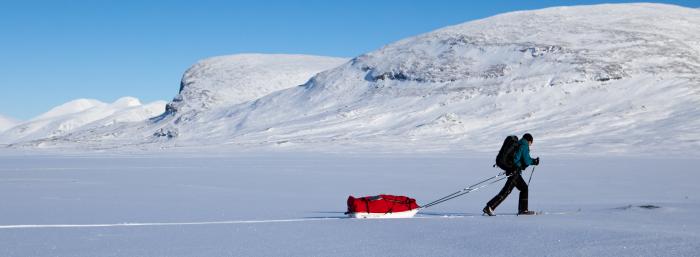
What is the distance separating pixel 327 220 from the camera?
10125 millimetres

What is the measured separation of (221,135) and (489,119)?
30050 mm

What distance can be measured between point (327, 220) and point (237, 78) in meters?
110

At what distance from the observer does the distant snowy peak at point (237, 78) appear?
10800 centimetres

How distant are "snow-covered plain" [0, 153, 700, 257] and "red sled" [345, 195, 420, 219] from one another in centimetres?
29

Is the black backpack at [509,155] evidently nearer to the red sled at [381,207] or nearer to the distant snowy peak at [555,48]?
the red sled at [381,207]

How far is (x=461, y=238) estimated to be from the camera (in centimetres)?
791

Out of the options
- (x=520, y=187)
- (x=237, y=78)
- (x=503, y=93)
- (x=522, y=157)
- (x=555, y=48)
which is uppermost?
(x=237, y=78)

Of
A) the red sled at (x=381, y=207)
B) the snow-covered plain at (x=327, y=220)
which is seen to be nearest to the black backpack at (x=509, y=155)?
the snow-covered plain at (x=327, y=220)

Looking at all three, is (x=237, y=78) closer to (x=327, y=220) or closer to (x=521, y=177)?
(x=327, y=220)

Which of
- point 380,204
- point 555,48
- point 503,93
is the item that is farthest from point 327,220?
point 555,48

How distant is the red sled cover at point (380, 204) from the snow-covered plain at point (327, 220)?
315 millimetres

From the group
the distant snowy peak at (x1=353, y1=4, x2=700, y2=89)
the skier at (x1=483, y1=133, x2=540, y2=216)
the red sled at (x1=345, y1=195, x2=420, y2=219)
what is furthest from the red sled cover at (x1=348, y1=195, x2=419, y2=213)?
the distant snowy peak at (x1=353, y1=4, x2=700, y2=89)

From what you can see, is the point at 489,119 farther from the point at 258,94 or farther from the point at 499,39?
the point at 258,94

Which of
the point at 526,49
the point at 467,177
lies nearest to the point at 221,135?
the point at 526,49
